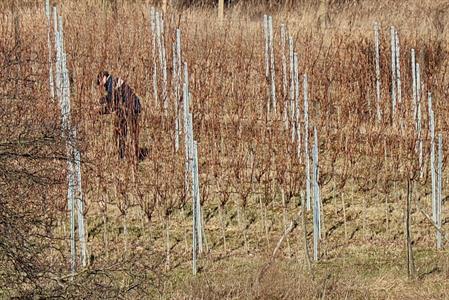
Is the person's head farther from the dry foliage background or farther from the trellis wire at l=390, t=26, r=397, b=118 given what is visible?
the trellis wire at l=390, t=26, r=397, b=118

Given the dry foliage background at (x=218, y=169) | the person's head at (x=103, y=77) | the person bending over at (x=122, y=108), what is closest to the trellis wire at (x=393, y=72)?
the dry foliage background at (x=218, y=169)

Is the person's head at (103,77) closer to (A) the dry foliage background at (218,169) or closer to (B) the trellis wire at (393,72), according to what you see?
(A) the dry foliage background at (218,169)

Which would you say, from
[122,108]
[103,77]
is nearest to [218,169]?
[122,108]

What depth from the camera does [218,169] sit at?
13188mm

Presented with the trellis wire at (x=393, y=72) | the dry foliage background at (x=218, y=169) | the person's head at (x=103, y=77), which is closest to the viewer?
the dry foliage background at (x=218, y=169)

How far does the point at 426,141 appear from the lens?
1357 centimetres

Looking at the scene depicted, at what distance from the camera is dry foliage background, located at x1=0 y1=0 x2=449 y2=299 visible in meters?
7.75

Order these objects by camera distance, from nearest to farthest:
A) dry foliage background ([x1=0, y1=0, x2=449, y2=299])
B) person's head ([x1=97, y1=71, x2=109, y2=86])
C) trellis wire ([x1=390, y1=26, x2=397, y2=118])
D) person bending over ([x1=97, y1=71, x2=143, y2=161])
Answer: dry foliage background ([x1=0, y1=0, x2=449, y2=299]), person bending over ([x1=97, y1=71, x2=143, y2=161]), person's head ([x1=97, y1=71, x2=109, y2=86]), trellis wire ([x1=390, y1=26, x2=397, y2=118])

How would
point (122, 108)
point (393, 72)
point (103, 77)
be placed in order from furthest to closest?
point (393, 72) < point (103, 77) < point (122, 108)

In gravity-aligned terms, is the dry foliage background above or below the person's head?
below

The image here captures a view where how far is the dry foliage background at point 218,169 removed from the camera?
7.75m

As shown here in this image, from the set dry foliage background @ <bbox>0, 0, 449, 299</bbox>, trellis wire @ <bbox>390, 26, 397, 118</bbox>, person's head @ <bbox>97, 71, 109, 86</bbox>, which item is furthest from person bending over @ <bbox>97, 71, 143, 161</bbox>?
trellis wire @ <bbox>390, 26, 397, 118</bbox>

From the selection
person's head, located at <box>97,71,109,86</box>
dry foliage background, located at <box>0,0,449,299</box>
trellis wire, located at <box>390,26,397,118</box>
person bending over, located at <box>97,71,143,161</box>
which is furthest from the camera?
trellis wire, located at <box>390,26,397,118</box>

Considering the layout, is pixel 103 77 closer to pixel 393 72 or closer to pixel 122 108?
pixel 122 108
